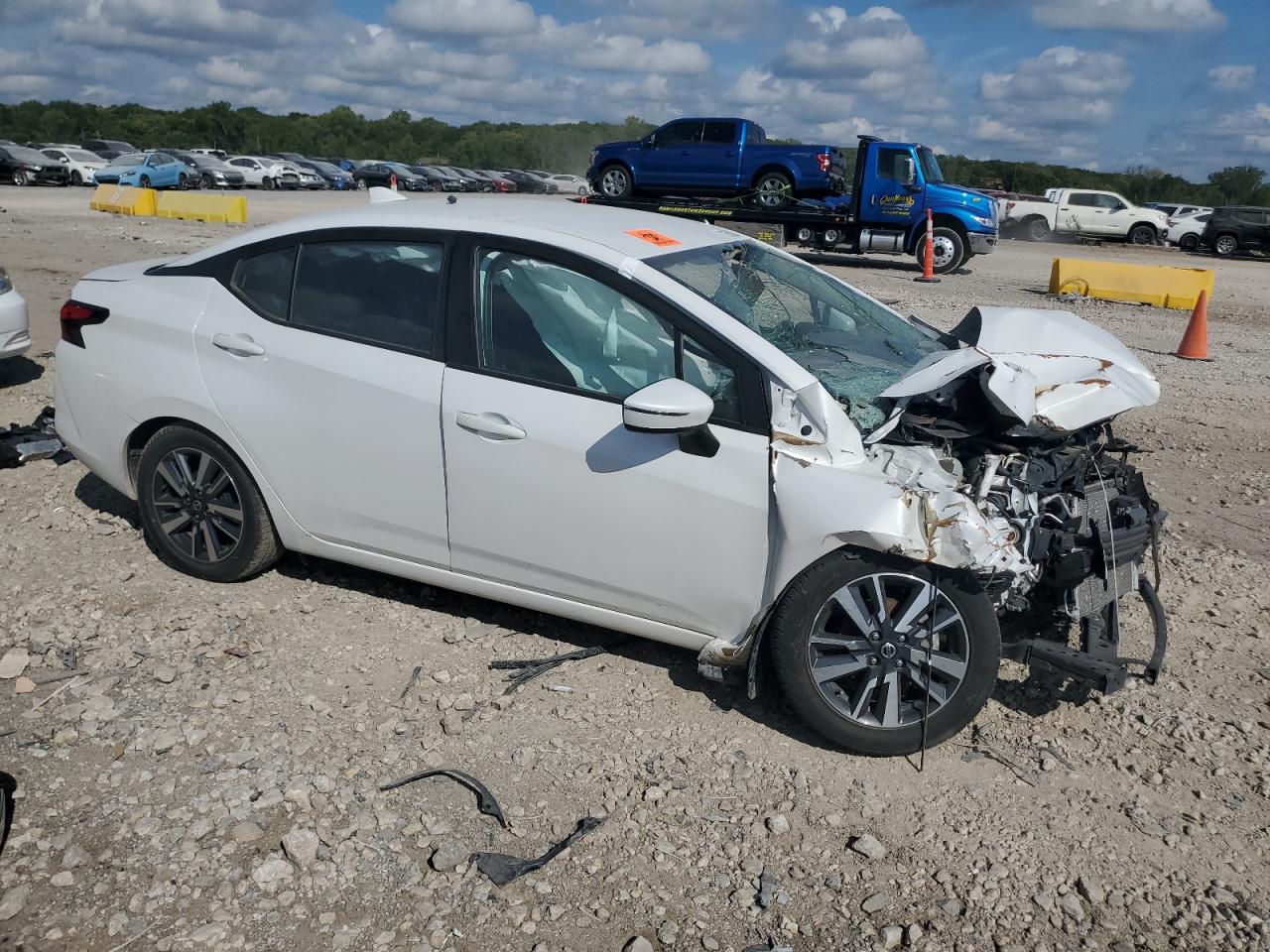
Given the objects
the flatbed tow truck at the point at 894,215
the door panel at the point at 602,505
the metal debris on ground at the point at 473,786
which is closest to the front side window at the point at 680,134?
the flatbed tow truck at the point at 894,215

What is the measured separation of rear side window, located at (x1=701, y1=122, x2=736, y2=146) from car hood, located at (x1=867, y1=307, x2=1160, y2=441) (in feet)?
60.1

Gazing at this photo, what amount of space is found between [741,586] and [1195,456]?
4811 millimetres

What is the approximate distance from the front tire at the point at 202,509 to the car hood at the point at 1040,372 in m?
2.58

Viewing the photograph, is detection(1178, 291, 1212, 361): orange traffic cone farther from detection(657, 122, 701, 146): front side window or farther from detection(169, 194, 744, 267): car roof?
detection(657, 122, 701, 146): front side window

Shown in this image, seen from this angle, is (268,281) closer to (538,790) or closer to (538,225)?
(538,225)

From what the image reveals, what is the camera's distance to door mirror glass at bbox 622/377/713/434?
10.5ft

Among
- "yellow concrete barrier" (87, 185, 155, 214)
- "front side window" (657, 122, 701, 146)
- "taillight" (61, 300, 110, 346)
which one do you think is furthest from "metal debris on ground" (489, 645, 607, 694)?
"yellow concrete barrier" (87, 185, 155, 214)

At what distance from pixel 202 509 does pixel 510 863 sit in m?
2.31

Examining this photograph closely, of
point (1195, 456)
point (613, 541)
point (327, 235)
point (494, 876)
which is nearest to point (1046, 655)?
point (613, 541)

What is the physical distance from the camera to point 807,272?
4.66m

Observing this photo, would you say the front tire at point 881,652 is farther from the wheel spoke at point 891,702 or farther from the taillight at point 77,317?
the taillight at point 77,317

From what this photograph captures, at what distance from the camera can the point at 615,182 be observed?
76.1 ft

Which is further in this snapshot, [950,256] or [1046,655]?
[950,256]

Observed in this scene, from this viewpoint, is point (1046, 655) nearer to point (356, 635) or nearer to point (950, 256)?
point (356, 635)
